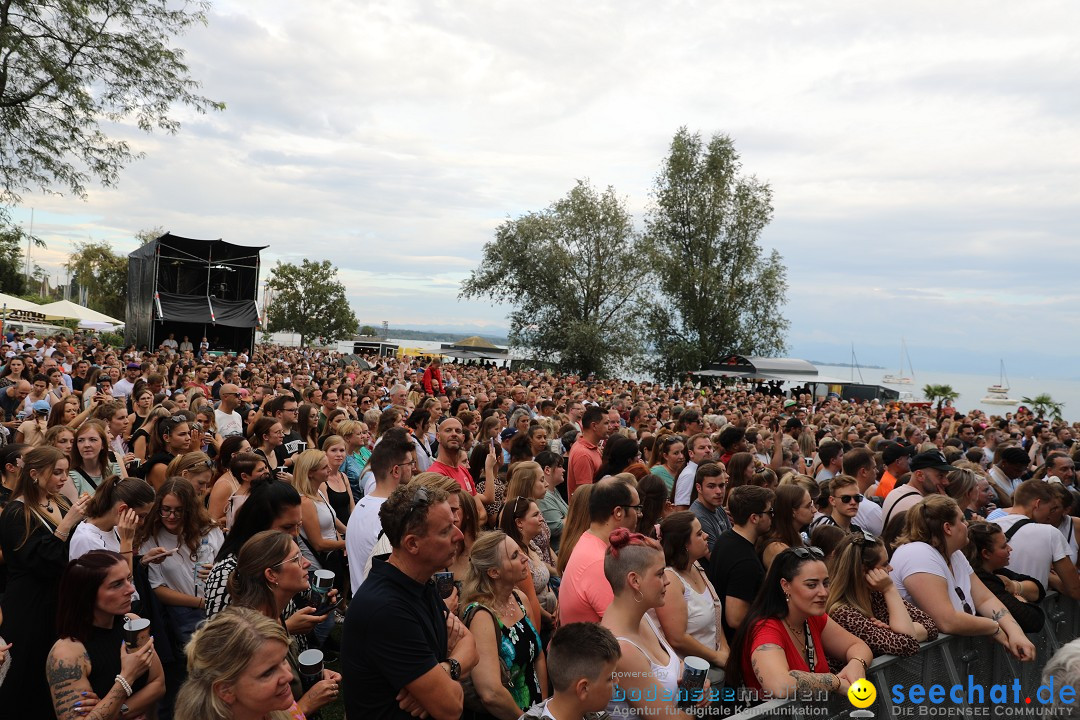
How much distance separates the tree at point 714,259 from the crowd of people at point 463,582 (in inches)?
1271

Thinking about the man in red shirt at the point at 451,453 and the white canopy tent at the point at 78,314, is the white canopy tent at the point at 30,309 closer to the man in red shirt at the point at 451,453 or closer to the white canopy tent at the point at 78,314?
the white canopy tent at the point at 78,314

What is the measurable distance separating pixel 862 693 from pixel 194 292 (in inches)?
1101

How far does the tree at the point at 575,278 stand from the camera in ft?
124

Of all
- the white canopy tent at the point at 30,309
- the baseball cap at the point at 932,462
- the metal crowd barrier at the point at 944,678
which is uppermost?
the white canopy tent at the point at 30,309

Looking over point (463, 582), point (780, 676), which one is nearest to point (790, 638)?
point (780, 676)

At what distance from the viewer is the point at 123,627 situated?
3.08 m

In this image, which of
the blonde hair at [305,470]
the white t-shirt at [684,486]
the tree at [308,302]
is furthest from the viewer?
the tree at [308,302]

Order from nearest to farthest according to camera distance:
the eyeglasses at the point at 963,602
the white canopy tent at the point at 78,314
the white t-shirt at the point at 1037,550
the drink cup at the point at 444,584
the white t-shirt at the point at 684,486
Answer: the drink cup at the point at 444,584 → the eyeglasses at the point at 963,602 → the white t-shirt at the point at 1037,550 → the white t-shirt at the point at 684,486 → the white canopy tent at the point at 78,314

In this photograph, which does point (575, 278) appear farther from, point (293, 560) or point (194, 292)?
point (293, 560)

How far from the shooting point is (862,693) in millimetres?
3400

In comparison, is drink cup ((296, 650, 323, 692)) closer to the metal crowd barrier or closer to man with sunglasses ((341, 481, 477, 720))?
man with sunglasses ((341, 481, 477, 720))

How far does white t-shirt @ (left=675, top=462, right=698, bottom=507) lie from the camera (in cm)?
664

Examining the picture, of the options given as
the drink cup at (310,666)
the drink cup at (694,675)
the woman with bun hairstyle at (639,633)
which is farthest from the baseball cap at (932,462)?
the drink cup at (310,666)

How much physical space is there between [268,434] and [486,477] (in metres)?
2.06
